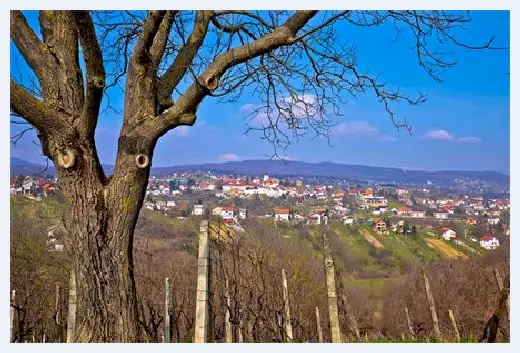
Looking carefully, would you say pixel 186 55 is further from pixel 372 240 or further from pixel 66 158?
pixel 372 240

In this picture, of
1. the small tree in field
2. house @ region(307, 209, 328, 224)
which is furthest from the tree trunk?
house @ region(307, 209, 328, 224)

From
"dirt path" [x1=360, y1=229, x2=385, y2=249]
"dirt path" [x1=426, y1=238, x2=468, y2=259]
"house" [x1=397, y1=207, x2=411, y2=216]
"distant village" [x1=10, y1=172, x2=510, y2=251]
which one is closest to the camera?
"distant village" [x1=10, y1=172, x2=510, y2=251]

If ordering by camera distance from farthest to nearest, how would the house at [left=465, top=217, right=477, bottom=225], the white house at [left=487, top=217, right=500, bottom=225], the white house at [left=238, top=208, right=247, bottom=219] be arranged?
the house at [left=465, top=217, right=477, bottom=225] → the white house at [left=487, top=217, right=500, bottom=225] → the white house at [left=238, top=208, right=247, bottom=219]

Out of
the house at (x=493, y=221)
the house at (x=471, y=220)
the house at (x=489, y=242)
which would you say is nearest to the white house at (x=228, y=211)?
the house at (x=493, y=221)

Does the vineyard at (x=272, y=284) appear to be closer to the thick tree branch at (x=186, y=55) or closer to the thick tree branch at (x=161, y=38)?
the thick tree branch at (x=186, y=55)

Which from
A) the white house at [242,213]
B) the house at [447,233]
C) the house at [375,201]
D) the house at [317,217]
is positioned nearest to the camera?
the white house at [242,213]

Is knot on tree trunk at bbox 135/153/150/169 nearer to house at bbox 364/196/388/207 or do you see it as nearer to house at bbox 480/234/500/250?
house at bbox 480/234/500/250
